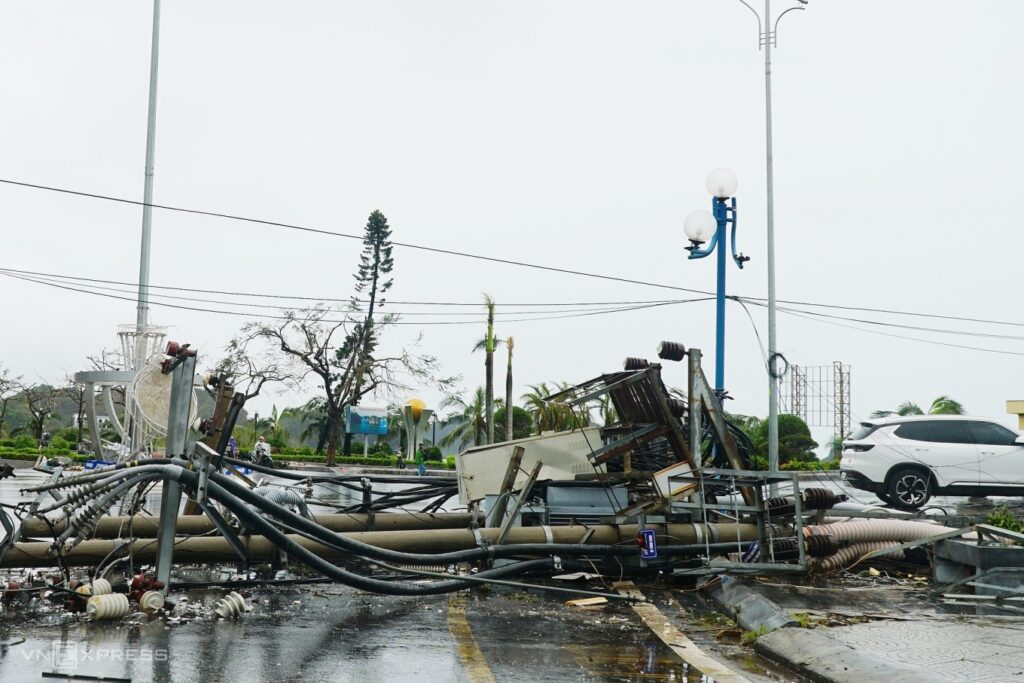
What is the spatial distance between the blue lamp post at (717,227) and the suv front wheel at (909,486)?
583 centimetres

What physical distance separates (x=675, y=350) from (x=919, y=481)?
9.32 metres

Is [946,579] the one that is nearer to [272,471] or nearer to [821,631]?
[821,631]

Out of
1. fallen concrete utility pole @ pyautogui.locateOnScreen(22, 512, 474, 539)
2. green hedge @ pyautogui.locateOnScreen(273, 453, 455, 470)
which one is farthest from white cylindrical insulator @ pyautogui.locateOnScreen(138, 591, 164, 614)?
green hedge @ pyautogui.locateOnScreen(273, 453, 455, 470)

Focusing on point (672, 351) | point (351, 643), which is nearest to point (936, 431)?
point (672, 351)

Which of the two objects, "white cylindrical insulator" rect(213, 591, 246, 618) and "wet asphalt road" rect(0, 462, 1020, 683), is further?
"white cylindrical insulator" rect(213, 591, 246, 618)

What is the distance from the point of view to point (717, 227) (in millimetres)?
15461

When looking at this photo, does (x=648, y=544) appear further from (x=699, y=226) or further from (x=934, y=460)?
(x=934, y=460)

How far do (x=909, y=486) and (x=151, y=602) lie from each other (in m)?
15.0

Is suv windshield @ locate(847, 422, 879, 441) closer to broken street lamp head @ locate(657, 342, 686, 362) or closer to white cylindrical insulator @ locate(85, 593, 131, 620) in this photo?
broken street lamp head @ locate(657, 342, 686, 362)

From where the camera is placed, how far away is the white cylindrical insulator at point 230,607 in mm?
7387

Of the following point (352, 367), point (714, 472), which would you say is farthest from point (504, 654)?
point (352, 367)

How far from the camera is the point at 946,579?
984cm
